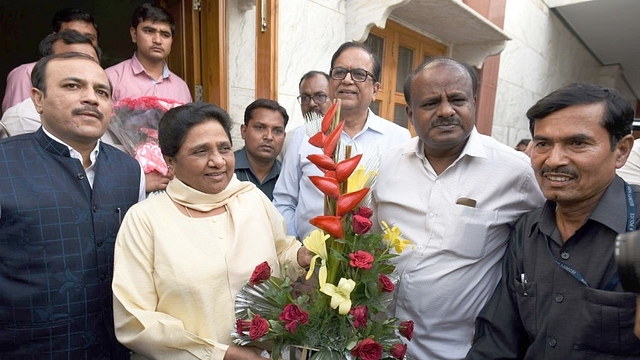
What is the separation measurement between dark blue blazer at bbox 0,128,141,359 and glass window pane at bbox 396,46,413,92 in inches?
174

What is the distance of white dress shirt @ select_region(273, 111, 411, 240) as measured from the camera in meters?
2.23

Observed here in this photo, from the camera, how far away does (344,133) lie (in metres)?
2.28

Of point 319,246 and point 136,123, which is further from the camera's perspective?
point 136,123

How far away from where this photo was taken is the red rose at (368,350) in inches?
45.0

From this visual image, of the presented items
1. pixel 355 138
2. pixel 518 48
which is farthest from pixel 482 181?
pixel 518 48

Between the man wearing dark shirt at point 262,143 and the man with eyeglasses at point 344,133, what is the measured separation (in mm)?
157

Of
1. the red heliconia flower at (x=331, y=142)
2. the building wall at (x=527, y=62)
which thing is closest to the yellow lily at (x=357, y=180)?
the red heliconia flower at (x=331, y=142)

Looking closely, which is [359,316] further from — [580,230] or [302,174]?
Result: [302,174]

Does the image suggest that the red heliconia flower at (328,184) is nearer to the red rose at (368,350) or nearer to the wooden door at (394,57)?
the red rose at (368,350)

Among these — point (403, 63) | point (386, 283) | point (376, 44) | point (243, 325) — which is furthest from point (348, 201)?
point (403, 63)

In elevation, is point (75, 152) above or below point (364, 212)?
above

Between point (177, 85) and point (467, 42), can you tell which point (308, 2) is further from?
point (467, 42)

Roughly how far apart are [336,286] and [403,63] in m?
4.69

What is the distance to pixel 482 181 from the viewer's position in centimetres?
156
